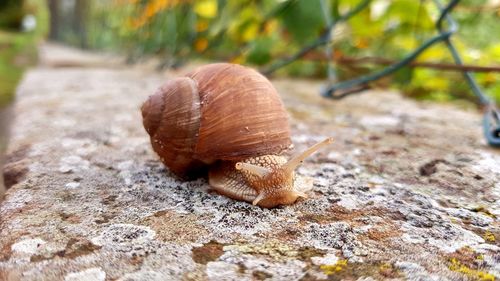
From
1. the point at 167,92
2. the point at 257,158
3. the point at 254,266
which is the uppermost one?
the point at 167,92

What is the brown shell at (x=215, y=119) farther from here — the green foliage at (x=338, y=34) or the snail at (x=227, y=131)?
the green foliage at (x=338, y=34)

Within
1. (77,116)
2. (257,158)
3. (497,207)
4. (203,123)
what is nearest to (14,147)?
(77,116)

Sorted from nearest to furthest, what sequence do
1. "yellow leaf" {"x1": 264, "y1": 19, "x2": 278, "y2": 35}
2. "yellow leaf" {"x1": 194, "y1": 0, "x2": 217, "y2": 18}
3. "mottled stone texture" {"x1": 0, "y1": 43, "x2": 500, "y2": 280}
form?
"mottled stone texture" {"x1": 0, "y1": 43, "x2": 500, "y2": 280}
"yellow leaf" {"x1": 264, "y1": 19, "x2": 278, "y2": 35}
"yellow leaf" {"x1": 194, "y1": 0, "x2": 217, "y2": 18}

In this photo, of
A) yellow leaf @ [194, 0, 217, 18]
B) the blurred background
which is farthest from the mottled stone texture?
yellow leaf @ [194, 0, 217, 18]

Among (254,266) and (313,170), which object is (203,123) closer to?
(313,170)

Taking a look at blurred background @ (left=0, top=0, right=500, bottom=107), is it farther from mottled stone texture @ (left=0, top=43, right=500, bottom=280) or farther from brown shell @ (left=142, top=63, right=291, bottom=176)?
brown shell @ (left=142, top=63, right=291, bottom=176)

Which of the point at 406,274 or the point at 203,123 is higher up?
the point at 203,123

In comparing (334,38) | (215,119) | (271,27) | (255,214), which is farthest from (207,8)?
(255,214)

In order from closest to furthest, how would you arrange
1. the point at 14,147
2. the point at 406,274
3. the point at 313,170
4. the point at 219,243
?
1. the point at 406,274
2. the point at 219,243
3. the point at 313,170
4. the point at 14,147
